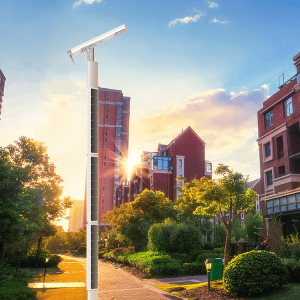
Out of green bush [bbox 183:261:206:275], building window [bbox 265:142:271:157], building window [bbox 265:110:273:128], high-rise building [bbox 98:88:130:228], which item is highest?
high-rise building [bbox 98:88:130:228]

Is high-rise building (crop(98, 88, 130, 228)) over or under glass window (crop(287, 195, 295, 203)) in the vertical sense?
over

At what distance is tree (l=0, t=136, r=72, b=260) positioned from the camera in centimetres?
2444

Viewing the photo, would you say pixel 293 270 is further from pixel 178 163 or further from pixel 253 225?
pixel 253 225

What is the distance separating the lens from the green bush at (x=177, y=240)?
25.7 meters

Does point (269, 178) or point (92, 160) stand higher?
point (269, 178)

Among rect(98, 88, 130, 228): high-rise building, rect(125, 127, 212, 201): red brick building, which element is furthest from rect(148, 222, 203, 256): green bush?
rect(98, 88, 130, 228): high-rise building

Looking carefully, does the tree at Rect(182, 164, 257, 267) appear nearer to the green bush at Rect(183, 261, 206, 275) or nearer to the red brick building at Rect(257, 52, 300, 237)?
the green bush at Rect(183, 261, 206, 275)

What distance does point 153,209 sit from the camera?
1529 inches

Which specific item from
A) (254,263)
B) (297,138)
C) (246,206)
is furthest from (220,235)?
(254,263)

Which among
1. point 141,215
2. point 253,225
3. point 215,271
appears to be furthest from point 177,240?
point 253,225

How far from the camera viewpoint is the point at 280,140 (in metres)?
37.2

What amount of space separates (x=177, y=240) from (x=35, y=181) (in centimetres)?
1368

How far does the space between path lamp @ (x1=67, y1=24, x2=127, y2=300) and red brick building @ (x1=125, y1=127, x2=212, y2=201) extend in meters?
51.5

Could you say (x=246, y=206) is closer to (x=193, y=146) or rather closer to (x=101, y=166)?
(x=193, y=146)
